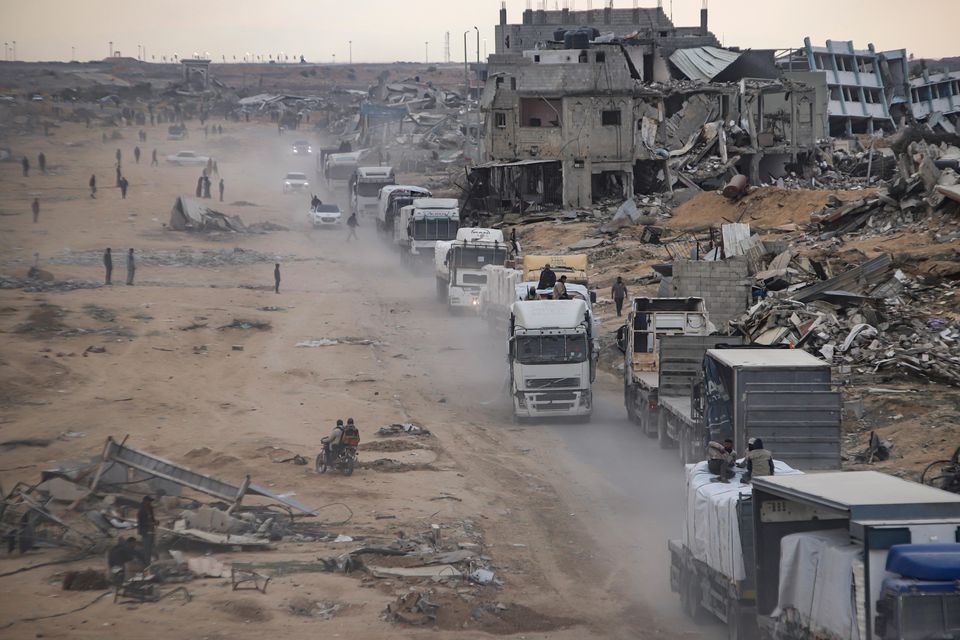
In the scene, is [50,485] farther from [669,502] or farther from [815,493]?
[815,493]

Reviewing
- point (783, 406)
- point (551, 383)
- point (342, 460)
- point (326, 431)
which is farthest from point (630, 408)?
point (783, 406)

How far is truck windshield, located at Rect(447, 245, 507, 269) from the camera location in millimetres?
39062

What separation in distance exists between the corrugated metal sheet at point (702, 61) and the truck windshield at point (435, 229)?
25301mm

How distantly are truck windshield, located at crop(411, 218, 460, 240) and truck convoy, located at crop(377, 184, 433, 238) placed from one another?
5801mm

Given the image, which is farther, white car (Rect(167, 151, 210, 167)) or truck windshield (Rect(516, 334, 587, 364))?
white car (Rect(167, 151, 210, 167))

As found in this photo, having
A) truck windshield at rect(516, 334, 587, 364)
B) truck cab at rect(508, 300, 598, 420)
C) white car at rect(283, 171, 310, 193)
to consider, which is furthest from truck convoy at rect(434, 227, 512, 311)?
white car at rect(283, 171, 310, 193)

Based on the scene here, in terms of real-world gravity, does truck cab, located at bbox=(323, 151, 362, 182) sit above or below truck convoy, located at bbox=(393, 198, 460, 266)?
above

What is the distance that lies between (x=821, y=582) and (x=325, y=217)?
184ft

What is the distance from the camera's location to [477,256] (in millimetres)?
39344

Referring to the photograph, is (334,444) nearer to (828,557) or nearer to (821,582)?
(821,582)

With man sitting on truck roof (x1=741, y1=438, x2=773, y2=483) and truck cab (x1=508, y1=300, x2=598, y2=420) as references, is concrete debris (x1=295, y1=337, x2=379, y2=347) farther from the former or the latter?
man sitting on truck roof (x1=741, y1=438, x2=773, y2=483)

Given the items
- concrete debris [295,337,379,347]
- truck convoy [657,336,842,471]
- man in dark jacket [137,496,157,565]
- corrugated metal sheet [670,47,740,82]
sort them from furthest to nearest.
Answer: corrugated metal sheet [670,47,740,82]
concrete debris [295,337,379,347]
truck convoy [657,336,842,471]
man in dark jacket [137,496,157,565]

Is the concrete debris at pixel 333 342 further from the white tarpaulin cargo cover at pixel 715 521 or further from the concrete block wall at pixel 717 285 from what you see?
the white tarpaulin cargo cover at pixel 715 521

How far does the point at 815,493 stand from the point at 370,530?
8.57 m
